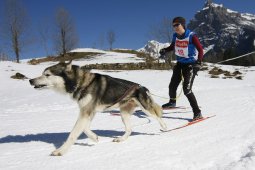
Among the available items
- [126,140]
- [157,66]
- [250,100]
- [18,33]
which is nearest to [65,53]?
[18,33]

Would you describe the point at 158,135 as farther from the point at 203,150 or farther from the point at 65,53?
the point at 65,53

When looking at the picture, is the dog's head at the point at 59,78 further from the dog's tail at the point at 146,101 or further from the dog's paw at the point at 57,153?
the dog's tail at the point at 146,101

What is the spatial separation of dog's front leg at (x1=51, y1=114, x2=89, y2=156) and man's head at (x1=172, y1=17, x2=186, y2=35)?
2972mm

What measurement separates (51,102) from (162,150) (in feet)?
25.5

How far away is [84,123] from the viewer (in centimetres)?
520

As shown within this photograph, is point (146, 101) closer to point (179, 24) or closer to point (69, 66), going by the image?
point (69, 66)

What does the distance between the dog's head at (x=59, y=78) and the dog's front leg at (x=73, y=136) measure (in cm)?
55

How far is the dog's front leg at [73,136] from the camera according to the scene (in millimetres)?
4902

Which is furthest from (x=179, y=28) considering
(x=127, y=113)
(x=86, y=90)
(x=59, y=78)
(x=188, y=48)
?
(x=59, y=78)

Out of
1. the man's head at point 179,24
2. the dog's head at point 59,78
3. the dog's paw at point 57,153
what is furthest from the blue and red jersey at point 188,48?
the dog's paw at point 57,153

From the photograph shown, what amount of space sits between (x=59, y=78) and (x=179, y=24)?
2944mm

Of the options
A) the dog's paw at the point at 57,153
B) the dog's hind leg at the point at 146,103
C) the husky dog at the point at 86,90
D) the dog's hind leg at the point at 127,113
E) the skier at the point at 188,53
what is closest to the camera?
the dog's paw at the point at 57,153

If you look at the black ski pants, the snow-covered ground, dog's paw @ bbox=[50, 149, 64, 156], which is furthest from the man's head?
dog's paw @ bbox=[50, 149, 64, 156]

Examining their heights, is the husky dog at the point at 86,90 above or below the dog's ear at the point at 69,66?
below
